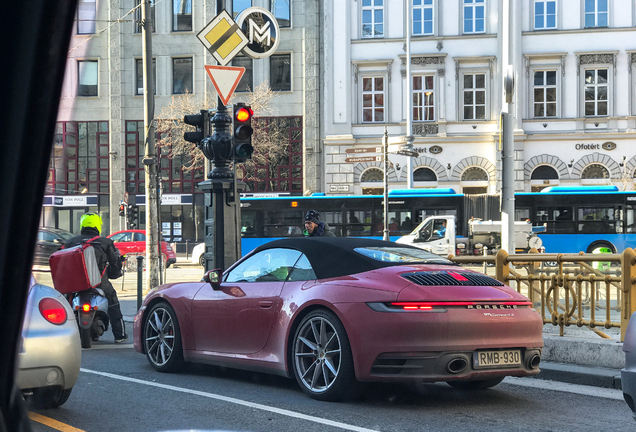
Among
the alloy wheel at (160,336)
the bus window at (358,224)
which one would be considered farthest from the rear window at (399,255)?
the bus window at (358,224)

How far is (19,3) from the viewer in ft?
4.38

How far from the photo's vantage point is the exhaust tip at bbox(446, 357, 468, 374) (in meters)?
5.48

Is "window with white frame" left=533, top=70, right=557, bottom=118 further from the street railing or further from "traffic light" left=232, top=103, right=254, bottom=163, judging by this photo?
the street railing

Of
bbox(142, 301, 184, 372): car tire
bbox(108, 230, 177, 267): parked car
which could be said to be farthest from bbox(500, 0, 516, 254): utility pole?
bbox(108, 230, 177, 267): parked car

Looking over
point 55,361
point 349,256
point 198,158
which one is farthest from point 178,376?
point 198,158

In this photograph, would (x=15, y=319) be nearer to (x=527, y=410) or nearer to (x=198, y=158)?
(x=527, y=410)

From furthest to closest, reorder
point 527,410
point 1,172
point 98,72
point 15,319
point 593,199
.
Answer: point 593,199 < point 527,410 < point 15,319 < point 1,172 < point 98,72

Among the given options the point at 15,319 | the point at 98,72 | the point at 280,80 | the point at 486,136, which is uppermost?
the point at 280,80

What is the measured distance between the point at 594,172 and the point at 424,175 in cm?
794

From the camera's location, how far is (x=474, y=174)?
37094mm

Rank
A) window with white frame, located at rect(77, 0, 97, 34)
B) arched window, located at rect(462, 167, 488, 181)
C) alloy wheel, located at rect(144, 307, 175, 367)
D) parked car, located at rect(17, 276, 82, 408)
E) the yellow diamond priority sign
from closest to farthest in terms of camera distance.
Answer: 1. window with white frame, located at rect(77, 0, 97, 34)
2. parked car, located at rect(17, 276, 82, 408)
3. alloy wheel, located at rect(144, 307, 175, 367)
4. the yellow diamond priority sign
5. arched window, located at rect(462, 167, 488, 181)

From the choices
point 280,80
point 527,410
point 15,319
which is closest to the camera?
point 15,319

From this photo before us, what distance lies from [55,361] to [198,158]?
35.0 m

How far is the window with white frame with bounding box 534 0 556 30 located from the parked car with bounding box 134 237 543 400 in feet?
110
